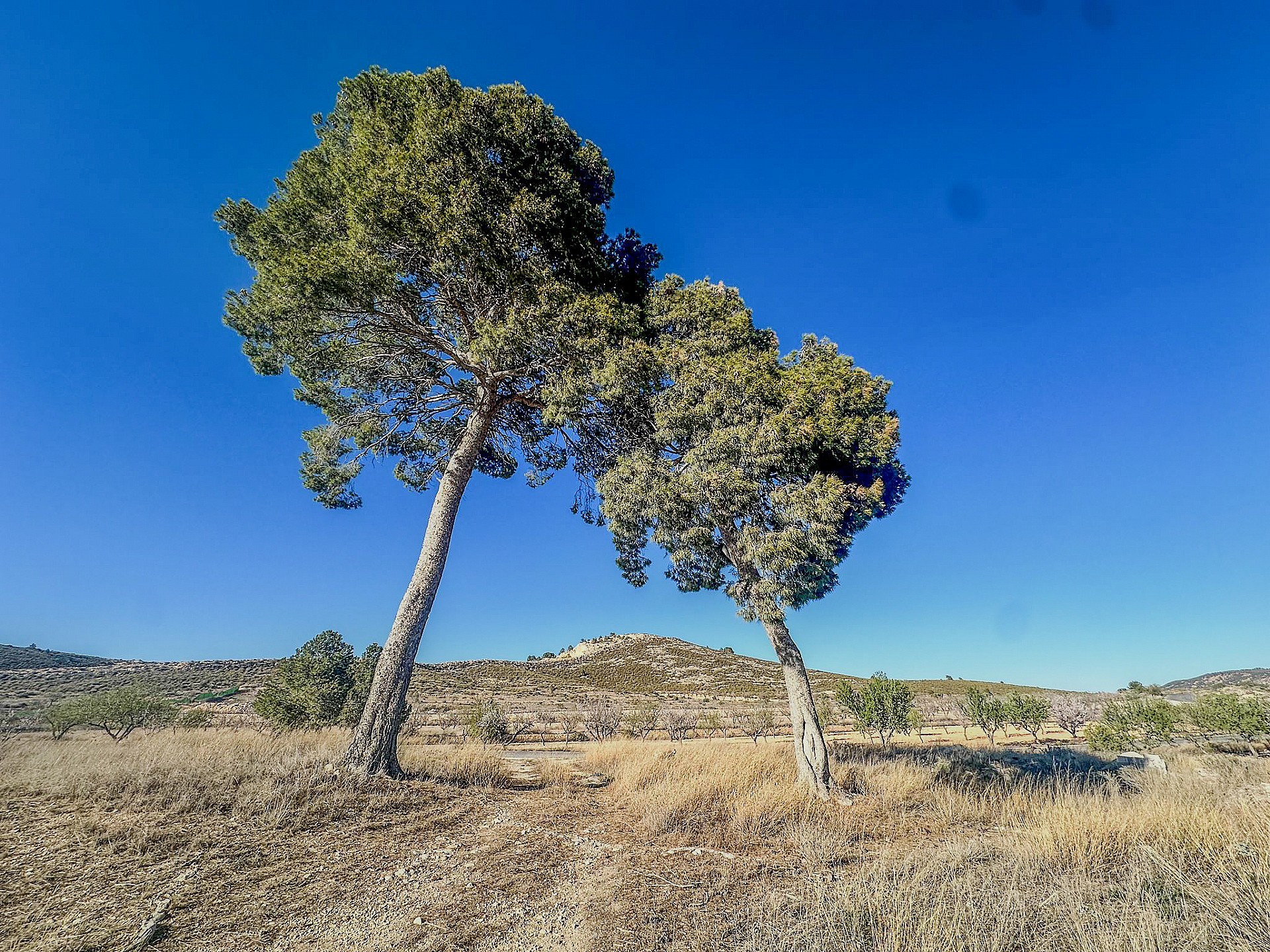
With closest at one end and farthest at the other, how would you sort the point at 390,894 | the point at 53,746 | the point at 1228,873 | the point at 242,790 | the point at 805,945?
the point at 805,945 → the point at 390,894 → the point at 1228,873 → the point at 242,790 → the point at 53,746

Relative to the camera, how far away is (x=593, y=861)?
16.8 feet

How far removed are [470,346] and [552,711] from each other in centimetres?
4236

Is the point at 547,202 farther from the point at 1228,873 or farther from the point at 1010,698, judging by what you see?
the point at 1010,698

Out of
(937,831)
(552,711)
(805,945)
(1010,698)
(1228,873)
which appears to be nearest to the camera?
(805,945)

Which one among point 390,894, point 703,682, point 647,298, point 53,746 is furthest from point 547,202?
point 703,682

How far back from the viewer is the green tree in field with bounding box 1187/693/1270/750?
2163 cm

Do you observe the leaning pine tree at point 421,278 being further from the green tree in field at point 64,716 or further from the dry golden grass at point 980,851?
the green tree in field at point 64,716

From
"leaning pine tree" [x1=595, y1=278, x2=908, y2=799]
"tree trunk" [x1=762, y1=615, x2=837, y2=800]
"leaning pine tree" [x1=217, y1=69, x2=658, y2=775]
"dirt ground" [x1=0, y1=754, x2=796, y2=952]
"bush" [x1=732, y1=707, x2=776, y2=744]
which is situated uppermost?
"leaning pine tree" [x1=217, y1=69, x2=658, y2=775]

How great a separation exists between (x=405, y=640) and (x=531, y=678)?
6524 centimetres

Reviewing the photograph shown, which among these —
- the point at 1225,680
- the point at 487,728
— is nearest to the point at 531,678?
the point at 487,728

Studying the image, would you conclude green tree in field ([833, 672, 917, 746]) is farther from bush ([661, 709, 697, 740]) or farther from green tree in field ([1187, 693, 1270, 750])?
green tree in field ([1187, 693, 1270, 750])

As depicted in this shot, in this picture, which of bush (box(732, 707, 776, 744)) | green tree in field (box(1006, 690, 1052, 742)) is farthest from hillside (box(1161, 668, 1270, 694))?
bush (box(732, 707, 776, 744))

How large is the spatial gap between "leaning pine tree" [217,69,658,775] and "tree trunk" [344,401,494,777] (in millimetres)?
23

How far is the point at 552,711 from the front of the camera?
145 ft
